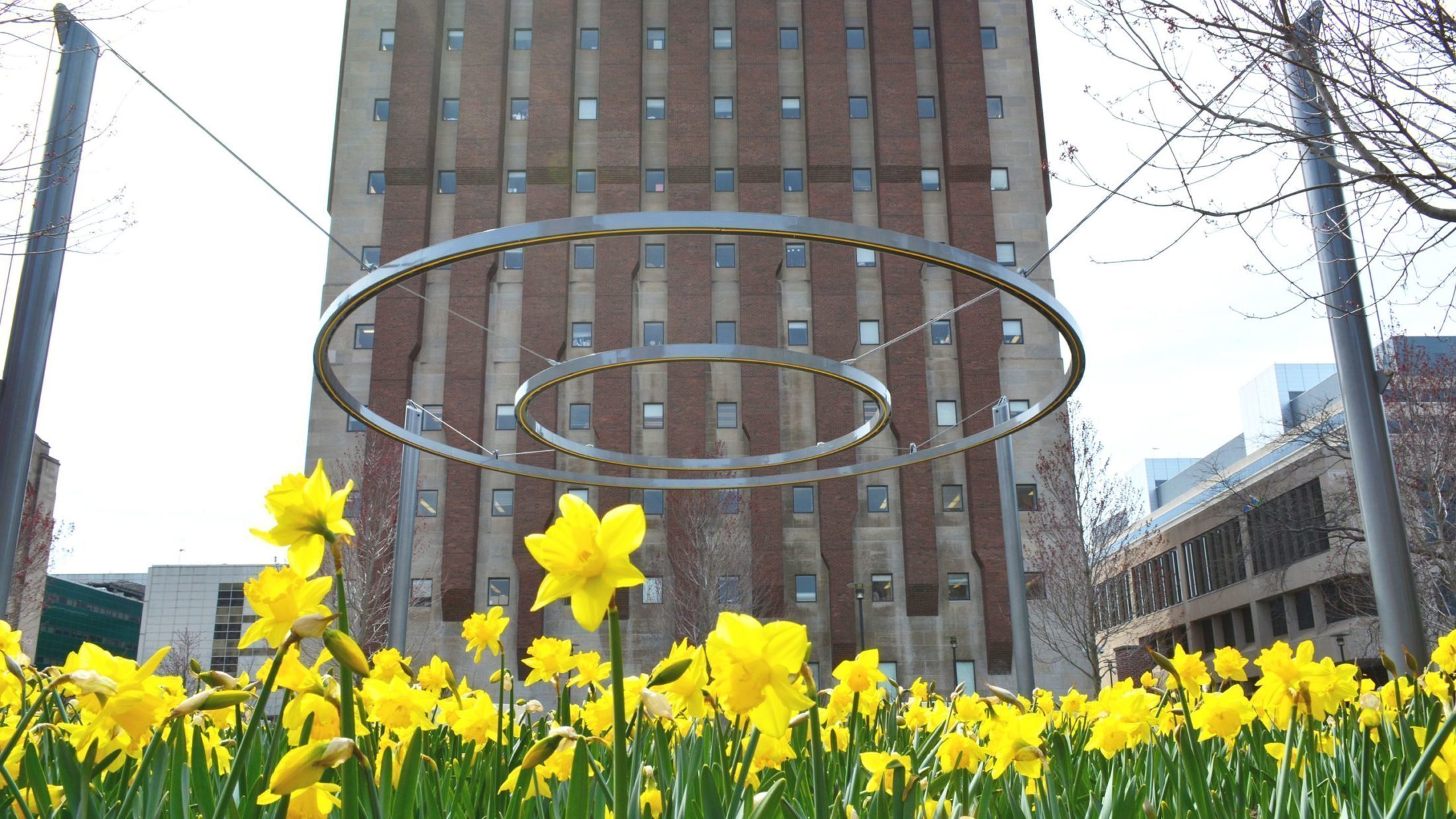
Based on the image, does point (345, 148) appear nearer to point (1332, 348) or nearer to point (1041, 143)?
point (1041, 143)

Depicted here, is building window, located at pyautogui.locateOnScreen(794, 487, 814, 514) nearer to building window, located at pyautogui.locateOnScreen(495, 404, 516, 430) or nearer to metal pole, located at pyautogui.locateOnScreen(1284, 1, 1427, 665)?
building window, located at pyautogui.locateOnScreen(495, 404, 516, 430)

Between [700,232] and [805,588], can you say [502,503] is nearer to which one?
[805,588]

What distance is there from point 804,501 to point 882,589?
409 centimetres

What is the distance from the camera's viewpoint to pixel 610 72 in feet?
136

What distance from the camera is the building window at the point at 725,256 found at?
131ft

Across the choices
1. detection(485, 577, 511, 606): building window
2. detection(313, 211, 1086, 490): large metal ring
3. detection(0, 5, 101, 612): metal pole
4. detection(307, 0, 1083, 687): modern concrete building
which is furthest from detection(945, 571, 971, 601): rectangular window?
detection(0, 5, 101, 612): metal pole

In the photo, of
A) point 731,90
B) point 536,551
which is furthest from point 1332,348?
point 731,90

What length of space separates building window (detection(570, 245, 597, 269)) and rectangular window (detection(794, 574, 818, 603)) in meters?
13.9

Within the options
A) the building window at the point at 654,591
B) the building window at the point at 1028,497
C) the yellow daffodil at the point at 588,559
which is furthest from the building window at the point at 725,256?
the yellow daffodil at the point at 588,559

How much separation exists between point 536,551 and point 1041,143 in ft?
150

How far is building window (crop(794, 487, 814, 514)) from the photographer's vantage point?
37.6 m

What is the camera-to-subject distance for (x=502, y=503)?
37.3 meters

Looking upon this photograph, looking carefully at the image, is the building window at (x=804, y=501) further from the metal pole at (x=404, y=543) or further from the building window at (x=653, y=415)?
the metal pole at (x=404, y=543)

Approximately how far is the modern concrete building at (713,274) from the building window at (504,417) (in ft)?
0.38
